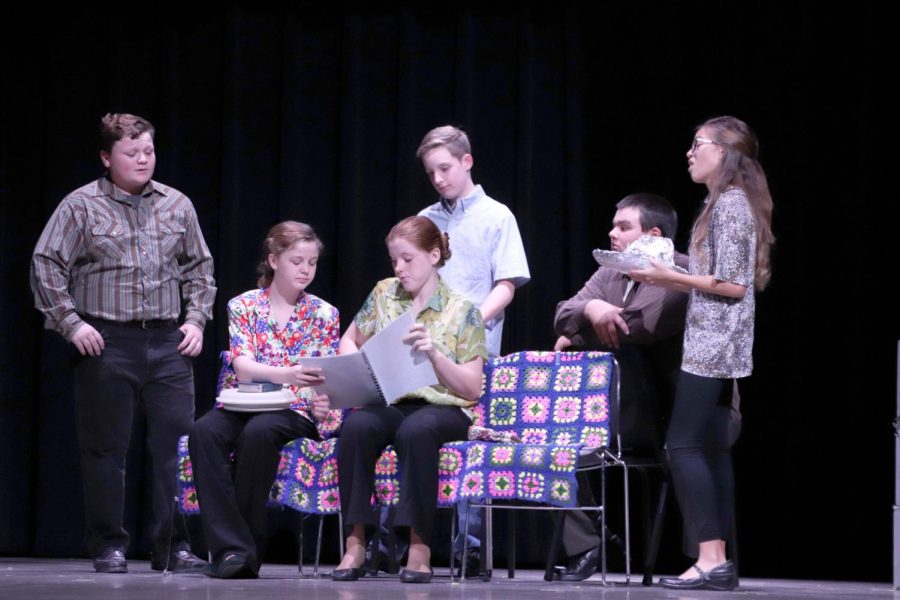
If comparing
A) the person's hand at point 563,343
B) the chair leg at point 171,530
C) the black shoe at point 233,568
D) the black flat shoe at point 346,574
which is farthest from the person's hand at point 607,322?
the chair leg at point 171,530

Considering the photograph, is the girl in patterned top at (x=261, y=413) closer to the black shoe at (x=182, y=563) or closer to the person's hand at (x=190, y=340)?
the person's hand at (x=190, y=340)

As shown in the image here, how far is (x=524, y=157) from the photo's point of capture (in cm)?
527

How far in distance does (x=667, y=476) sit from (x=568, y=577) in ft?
1.70

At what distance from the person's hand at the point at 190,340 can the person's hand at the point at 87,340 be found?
11.6 inches

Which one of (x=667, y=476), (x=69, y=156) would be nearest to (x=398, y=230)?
(x=667, y=476)

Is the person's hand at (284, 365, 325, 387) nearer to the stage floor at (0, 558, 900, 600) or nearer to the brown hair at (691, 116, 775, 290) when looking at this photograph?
the stage floor at (0, 558, 900, 600)

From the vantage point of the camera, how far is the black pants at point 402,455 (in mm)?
3703

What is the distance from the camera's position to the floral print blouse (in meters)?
4.12

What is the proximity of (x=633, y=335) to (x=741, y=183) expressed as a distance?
604 mm

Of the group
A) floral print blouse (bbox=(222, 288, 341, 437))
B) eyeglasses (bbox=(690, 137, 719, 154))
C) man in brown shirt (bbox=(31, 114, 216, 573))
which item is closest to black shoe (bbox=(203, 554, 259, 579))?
man in brown shirt (bbox=(31, 114, 216, 573))

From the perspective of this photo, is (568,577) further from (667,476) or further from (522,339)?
(522,339)

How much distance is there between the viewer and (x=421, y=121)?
5.45 metres

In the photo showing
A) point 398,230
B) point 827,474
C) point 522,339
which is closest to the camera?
point 398,230

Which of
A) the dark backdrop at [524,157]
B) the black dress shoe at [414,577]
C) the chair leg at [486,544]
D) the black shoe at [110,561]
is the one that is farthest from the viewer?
the dark backdrop at [524,157]
